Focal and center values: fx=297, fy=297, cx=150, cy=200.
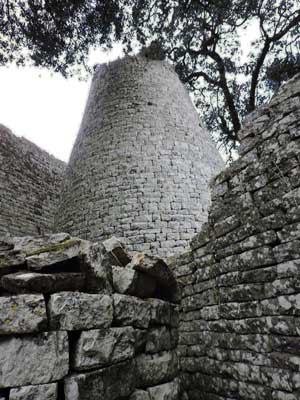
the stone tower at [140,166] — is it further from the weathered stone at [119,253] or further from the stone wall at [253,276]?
the weathered stone at [119,253]

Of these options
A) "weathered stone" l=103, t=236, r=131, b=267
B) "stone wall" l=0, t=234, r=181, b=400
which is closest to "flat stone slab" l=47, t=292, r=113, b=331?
"stone wall" l=0, t=234, r=181, b=400

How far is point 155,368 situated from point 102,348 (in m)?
0.49

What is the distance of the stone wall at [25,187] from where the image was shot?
35.2 feet

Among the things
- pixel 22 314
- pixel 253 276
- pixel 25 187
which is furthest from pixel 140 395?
pixel 25 187

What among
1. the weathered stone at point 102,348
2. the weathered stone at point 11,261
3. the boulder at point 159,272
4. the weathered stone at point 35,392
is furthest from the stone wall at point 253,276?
the weathered stone at point 11,261

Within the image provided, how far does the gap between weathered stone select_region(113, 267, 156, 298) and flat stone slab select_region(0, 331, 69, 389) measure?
484 millimetres

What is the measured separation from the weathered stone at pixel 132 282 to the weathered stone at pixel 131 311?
6 cm

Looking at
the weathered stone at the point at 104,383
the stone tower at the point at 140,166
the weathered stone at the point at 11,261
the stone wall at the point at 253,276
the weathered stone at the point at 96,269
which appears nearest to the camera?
the weathered stone at the point at 104,383

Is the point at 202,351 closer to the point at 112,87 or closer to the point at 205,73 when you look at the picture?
the point at 112,87

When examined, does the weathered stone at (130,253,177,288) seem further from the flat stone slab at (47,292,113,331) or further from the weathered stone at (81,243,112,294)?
the flat stone slab at (47,292,113,331)

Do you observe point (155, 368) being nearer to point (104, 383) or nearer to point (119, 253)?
point (104, 383)

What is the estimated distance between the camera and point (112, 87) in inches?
394

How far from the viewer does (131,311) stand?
1.87m

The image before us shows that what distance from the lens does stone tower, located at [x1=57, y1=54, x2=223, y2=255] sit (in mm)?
7281
